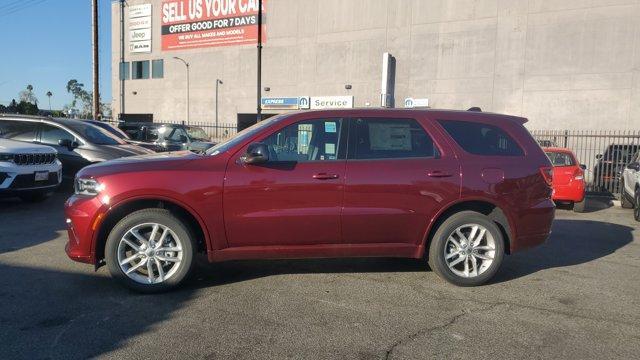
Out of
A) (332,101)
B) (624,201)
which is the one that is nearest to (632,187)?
(624,201)

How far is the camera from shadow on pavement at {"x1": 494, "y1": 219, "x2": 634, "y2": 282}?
6020 mm

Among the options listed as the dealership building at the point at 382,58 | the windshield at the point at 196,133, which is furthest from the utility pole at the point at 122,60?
the windshield at the point at 196,133

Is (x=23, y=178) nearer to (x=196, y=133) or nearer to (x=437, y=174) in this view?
(x=437, y=174)

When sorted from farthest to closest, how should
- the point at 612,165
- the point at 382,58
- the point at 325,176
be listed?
the point at 382,58, the point at 612,165, the point at 325,176

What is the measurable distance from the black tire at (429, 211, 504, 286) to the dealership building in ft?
76.8

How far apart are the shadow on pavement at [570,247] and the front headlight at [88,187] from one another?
4005 mm

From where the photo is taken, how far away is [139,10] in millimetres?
39594

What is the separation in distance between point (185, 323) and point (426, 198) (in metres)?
2.46

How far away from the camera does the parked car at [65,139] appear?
10.9m

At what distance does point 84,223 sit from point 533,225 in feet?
14.2

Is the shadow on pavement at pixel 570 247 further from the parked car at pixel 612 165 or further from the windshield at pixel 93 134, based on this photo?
the windshield at pixel 93 134

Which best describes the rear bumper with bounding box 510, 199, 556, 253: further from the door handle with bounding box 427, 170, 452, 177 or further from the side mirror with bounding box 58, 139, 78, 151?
the side mirror with bounding box 58, 139, 78, 151

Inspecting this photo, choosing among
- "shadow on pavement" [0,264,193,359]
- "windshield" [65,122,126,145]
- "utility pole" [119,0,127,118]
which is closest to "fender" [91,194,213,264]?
"shadow on pavement" [0,264,193,359]

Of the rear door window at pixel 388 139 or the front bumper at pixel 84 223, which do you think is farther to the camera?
the rear door window at pixel 388 139
